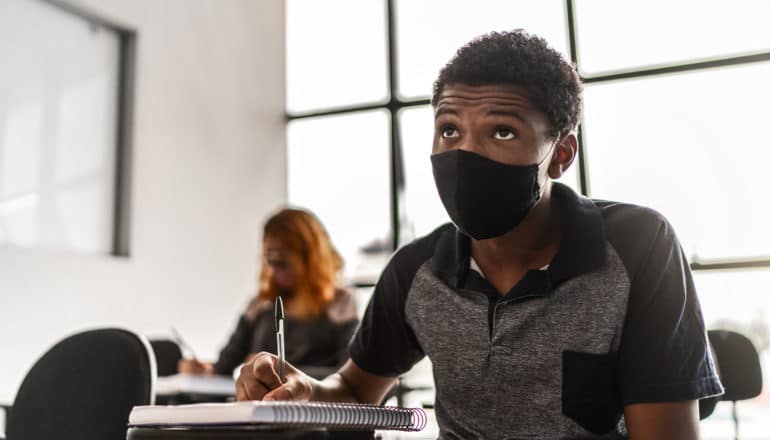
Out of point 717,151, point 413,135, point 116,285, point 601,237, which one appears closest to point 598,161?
point 717,151

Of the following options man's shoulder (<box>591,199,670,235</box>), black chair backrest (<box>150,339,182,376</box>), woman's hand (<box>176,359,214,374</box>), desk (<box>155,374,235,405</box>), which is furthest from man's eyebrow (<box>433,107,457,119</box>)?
black chair backrest (<box>150,339,182,376</box>)

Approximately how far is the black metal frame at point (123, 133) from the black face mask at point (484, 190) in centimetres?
334

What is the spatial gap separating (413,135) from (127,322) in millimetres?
2008

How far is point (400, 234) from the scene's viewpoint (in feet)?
16.6

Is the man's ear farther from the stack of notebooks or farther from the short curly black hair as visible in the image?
the stack of notebooks

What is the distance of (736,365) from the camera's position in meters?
1.98

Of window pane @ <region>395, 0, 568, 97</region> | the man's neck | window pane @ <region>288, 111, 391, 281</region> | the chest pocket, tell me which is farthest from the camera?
window pane @ <region>288, 111, 391, 281</region>

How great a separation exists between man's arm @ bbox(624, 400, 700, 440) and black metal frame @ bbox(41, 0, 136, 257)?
361 centimetres

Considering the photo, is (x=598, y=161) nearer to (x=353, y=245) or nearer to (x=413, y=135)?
(x=413, y=135)

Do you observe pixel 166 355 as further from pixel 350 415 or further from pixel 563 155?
pixel 350 415

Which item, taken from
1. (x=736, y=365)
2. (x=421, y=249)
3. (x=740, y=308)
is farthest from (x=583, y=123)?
(x=421, y=249)

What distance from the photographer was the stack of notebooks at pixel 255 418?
0.86 meters

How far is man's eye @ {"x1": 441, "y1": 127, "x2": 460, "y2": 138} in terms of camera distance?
131 centimetres

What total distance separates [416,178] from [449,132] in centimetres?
378
